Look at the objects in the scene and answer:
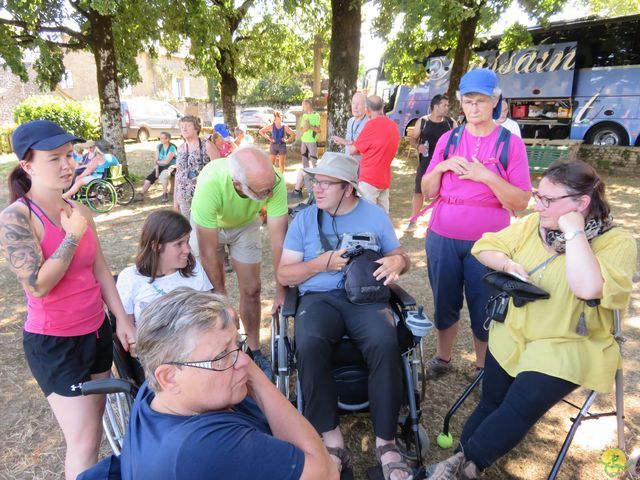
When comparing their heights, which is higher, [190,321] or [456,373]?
[190,321]

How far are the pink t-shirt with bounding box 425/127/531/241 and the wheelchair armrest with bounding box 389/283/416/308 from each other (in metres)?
0.44

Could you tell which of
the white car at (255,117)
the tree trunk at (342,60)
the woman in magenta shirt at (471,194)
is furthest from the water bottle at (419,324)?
the white car at (255,117)

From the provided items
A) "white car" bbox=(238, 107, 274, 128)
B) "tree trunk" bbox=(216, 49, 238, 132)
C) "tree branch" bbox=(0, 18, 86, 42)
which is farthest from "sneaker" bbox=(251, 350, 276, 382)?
"white car" bbox=(238, 107, 274, 128)

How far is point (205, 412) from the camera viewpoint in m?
1.13

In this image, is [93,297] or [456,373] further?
[456,373]

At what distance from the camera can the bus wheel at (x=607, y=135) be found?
437 inches

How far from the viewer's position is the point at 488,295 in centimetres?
247

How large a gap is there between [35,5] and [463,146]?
847cm

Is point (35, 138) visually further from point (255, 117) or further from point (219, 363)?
point (255, 117)

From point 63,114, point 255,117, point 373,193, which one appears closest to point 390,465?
point 373,193

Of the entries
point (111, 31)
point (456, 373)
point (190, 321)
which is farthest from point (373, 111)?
point (111, 31)

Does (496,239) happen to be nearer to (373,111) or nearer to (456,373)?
(456,373)

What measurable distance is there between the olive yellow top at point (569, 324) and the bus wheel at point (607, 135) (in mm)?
11568

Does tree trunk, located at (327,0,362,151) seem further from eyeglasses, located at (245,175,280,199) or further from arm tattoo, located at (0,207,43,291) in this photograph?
arm tattoo, located at (0,207,43,291)
